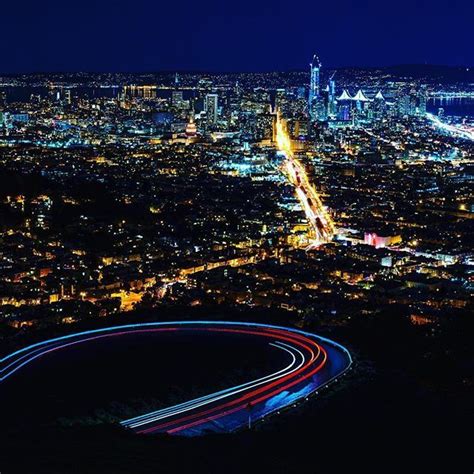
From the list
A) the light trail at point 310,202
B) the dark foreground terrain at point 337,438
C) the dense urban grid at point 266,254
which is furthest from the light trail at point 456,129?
the dark foreground terrain at point 337,438

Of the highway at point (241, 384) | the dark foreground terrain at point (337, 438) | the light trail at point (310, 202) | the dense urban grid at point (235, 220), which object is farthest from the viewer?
the light trail at point (310, 202)

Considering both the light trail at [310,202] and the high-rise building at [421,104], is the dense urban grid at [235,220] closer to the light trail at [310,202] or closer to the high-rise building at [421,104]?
the light trail at [310,202]

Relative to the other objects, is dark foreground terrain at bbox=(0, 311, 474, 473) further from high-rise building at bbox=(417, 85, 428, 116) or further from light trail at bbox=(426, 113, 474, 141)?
high-rise building at bbox=(417, 85, 428, 116)

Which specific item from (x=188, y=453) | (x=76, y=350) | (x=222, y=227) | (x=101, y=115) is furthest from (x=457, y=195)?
(x=101, y=115)

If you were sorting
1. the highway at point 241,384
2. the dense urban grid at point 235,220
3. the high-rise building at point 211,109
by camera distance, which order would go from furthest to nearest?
1. the high-rise building at point 211,109
2. the dense urban grid at point 235,220
3. the highway at point 241,384

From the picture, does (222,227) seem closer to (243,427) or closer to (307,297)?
(307,297)

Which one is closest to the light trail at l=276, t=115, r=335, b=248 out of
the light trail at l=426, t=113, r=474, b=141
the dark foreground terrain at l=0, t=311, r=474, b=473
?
the dark foreground terrain at l=0, t=311, r=474, b=473
